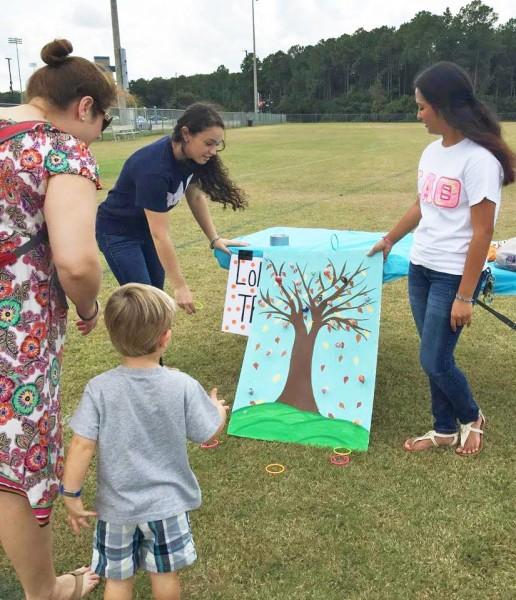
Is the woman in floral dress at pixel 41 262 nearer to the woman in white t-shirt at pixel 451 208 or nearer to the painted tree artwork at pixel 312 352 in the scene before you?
the woman in white t-shirt at pixel 451 208

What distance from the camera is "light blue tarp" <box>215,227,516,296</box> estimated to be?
3232 millimetres

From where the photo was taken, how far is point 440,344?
9.34ft

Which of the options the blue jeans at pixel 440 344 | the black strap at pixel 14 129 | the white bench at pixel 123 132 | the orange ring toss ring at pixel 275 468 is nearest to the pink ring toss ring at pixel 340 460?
the orange ring toss ring at pixel 275 468

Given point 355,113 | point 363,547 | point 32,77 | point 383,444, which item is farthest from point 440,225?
point 355,113

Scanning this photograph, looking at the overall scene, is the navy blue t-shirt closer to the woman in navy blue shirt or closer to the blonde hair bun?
the woman in navy blue shirt

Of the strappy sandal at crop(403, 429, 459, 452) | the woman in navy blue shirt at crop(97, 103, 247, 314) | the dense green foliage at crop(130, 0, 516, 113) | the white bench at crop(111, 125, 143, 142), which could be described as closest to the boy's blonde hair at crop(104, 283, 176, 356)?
the woman in navy blue shirt at crop(97, 103, 247, 314)

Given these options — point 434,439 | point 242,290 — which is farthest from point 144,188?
point 434,439

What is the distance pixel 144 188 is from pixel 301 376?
1.35 meters

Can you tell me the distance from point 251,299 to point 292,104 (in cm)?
9459

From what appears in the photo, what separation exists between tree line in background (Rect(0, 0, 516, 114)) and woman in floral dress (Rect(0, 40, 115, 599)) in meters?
73.7

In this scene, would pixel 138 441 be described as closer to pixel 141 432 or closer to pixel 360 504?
pixel 141 432

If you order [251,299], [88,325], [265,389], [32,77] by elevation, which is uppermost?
[32,77]

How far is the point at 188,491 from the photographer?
180 cm

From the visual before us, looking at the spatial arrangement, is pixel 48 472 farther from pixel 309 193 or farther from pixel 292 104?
pixel 292 104
